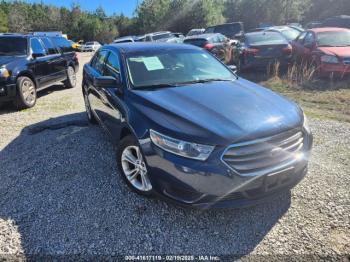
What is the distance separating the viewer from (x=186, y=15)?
1575 inches

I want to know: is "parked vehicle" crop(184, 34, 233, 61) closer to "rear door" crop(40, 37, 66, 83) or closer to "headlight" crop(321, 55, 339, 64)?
"headlight" crop(321, 55, 339, 64)

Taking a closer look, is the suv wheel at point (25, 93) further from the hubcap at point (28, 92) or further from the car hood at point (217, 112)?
the car hood at point (217, 112)

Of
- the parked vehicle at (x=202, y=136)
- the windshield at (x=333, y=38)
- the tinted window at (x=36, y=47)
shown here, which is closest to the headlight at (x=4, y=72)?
the tinted window at (x=36, y=47)

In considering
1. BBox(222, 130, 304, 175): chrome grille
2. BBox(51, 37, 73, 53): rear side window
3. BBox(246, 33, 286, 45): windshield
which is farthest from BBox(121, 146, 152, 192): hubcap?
BBox(246, 33, 286, 45): windshield

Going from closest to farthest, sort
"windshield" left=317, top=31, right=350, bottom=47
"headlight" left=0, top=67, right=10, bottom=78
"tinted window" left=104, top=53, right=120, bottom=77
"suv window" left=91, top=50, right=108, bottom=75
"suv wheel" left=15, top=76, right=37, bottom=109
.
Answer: "tinted window" left=104, top=53, right=120, bottom=77
"suv window" left=91, top=50, right=108, bottom=75
"headlight" left=0, top=67, right=10, bottom=78
"suv wheel" left=15, top=76, right=37, bottom=109
"windshield" left=317, top=31, right=350, bottom=47

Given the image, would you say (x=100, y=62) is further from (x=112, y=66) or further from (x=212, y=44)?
(x=212, y=44)

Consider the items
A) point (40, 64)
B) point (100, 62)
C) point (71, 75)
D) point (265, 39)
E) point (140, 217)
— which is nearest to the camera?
point (140, 217)

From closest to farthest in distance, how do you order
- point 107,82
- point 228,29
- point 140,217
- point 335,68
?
point 140,217, point 107,82, point 335,68, point 228,29

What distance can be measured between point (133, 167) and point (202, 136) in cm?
115

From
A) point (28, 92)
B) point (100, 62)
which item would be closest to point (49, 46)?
point (28, 92)

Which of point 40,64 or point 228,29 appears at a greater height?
point 228,29

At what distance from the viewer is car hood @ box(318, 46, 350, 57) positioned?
27.9 ft

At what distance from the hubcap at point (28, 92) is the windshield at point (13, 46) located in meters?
0.87

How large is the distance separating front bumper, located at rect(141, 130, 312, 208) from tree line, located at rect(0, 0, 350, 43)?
38.5 metres
